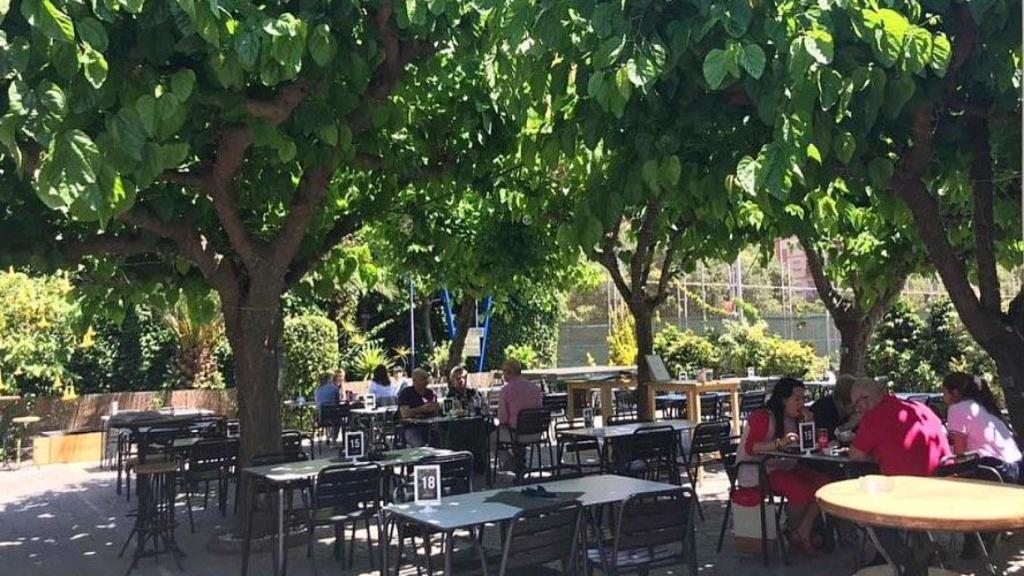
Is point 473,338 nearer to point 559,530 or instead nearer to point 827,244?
point 827,244

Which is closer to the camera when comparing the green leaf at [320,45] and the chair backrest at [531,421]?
the green leaf at [320,45]

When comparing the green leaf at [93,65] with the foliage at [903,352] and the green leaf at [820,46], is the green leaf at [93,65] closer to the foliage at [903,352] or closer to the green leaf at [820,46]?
the green leaf at [820,46]

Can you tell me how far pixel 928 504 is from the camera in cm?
397

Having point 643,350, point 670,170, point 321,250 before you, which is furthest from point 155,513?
point 643,350

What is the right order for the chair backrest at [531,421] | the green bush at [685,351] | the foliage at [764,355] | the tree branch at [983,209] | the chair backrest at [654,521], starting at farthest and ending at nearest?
the green bush at [685,351] → the foliage at [764,355] → the chair backrest at [531,421] → the tree branch at [983,209] → the chair backrest at [654,521]

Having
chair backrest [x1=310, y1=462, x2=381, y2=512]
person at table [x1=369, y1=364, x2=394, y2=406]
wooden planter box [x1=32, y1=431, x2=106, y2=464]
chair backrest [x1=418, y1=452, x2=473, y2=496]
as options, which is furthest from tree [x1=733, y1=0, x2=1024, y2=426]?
wooden planter box [x1=32, y1=431, x2=106, y2=464]

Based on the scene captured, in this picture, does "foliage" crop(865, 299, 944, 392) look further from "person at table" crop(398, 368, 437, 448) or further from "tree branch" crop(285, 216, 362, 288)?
"tree branch" crop(285, 216, 362, 288)

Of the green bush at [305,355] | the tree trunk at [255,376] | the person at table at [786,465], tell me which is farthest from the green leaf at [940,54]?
the green bush at [305,355]

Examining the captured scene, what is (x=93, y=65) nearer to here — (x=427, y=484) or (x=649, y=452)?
(x=427, y=484)

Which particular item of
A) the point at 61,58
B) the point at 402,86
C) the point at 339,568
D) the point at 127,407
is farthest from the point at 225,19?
the point at 127,407

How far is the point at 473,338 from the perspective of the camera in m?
17.9

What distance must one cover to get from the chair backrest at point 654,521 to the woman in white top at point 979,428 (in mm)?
2265

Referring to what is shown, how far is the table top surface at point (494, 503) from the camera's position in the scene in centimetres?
454

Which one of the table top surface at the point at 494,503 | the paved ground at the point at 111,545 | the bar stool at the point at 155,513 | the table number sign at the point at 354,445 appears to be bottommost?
the paved ground at the point at 111,545
